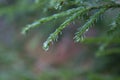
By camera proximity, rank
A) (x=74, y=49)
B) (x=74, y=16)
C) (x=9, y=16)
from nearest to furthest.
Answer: (x=74, y=16) < (x=9, y=16) < (x=74, y=49)

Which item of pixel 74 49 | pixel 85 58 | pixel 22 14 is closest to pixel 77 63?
pixel 85 58

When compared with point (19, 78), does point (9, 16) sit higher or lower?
higher

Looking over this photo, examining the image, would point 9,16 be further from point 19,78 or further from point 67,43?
point 67,43

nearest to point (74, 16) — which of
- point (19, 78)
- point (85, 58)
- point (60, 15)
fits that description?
point (60, 15)

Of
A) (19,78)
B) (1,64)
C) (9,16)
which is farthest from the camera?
(9,16)

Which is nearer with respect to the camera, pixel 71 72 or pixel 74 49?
pixel 71 72

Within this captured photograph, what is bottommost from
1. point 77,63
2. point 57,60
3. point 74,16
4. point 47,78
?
point 74,16

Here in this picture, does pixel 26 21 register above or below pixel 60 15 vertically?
above

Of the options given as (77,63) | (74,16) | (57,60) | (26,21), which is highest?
(57,60)

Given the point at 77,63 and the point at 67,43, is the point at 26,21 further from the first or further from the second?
the point at 67,43
